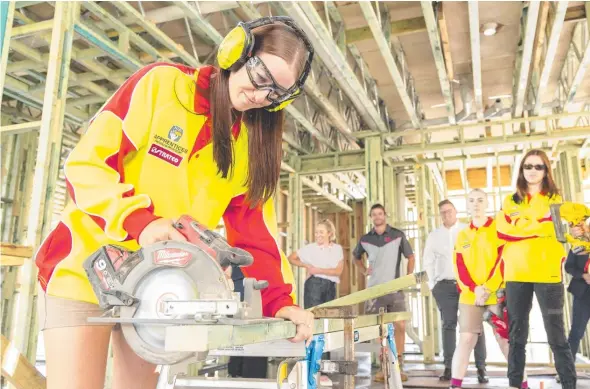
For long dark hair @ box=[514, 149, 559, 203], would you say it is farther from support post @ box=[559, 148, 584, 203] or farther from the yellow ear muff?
support post @ box=[559, 148, 584, 203]

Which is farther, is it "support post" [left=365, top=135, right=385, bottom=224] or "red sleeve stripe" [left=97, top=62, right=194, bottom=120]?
"support post" [left=365, top=135, right=385, bottom=224]

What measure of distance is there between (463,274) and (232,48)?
3179 mm

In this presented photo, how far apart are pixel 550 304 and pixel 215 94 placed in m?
2.81

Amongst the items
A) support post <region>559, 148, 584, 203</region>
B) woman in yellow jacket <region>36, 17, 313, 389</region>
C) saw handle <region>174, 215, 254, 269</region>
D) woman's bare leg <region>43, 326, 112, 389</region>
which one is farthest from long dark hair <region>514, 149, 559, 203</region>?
support post <region>559, 148, 584, 203</region>

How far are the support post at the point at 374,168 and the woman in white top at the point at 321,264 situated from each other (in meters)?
1.29

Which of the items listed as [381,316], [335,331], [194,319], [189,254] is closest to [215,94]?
[189,254]

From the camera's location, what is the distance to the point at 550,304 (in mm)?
3098

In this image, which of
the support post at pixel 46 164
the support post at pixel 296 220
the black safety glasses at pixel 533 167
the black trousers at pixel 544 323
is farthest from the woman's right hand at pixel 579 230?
the support post at pixel 296 220

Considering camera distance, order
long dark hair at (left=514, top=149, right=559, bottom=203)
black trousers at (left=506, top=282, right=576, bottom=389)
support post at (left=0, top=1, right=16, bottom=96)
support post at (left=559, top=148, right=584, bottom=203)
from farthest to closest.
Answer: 1. support post at (left=559, top=148, right=584, bottom=203)
2. long dark hair at (left=514, top=149, right=559, bottom=203)
3. black trousers at (left=506, top=282, right=576, bottom=389)
4. support post at (left=0, top=1, right=16, bottom=96)

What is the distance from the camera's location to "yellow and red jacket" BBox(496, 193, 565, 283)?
3.12 m

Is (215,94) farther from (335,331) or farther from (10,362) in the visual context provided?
(10,362)

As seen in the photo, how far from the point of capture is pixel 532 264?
3.13 m

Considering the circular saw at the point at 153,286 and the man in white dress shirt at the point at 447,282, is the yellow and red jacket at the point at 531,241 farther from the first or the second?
the circular saw at the point at 153,286

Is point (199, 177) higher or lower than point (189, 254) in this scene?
higher
